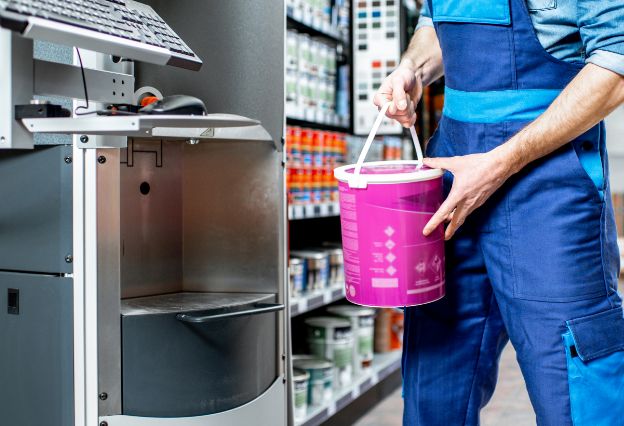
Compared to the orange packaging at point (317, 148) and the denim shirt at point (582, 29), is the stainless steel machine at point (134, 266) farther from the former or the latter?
the orange packaging at point (317, 148)

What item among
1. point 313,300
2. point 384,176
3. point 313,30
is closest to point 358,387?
point 313,300

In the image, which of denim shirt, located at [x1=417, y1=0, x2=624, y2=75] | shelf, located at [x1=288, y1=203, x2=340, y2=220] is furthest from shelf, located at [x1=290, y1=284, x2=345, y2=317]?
denim shirt, located at [x1=417, y1=0, x2=624, y2=75]

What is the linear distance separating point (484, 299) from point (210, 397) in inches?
24.6

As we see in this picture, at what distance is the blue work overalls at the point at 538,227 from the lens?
57.9 inches

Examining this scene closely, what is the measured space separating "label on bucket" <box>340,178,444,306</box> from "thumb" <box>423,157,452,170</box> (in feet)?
0.10

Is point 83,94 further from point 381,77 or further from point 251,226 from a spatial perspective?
point 381,77

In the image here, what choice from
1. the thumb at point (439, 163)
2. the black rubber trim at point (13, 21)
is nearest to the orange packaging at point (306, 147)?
the thumb at point (439, 163)

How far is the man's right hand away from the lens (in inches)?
64.7

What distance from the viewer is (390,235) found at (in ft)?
4.87

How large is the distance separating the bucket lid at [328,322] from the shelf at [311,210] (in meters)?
0.46

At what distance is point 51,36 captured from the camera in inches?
47.5

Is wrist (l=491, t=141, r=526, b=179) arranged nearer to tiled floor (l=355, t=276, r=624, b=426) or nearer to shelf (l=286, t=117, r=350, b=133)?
tiled floor (l=355, t=276, r=624, b=426)

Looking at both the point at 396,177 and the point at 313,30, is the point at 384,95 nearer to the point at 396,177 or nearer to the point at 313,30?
the point at 396,177

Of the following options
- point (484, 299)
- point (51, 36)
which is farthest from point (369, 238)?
point (51, 36)
